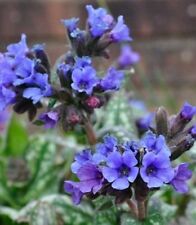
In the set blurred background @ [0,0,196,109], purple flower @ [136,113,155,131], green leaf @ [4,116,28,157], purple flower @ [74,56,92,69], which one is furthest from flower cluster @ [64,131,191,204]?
blurred background @ [0,0,196,109]

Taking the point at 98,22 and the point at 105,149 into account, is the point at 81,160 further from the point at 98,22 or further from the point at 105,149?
the point at 98,22

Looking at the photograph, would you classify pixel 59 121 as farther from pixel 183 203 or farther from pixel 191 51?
pixel 191 51

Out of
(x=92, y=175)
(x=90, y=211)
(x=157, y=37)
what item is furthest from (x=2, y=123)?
(x=157, y=37)

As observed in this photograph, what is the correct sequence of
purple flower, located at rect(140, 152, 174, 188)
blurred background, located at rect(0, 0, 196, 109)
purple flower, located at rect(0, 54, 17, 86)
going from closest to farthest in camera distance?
purple flower, located at rect(140, 152, 174, 188) < purple flower, located at rect(0, 54, 17, 86) < blurred background, located at rect(0, 0, 196, 109)

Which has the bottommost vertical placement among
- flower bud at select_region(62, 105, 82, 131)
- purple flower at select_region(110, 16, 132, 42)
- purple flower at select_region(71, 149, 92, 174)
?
purple flower at select_region(71, 149, 92, 174)

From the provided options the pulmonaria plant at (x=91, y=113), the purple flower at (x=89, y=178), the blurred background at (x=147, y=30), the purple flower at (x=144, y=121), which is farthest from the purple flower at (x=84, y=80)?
the blurred background at (x=147, y=30)

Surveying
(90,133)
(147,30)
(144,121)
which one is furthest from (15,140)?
(147,30)

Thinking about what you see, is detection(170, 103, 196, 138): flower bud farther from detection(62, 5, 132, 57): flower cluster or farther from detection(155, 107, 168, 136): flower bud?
detection(62, 5, 132, 57): flower cluster
